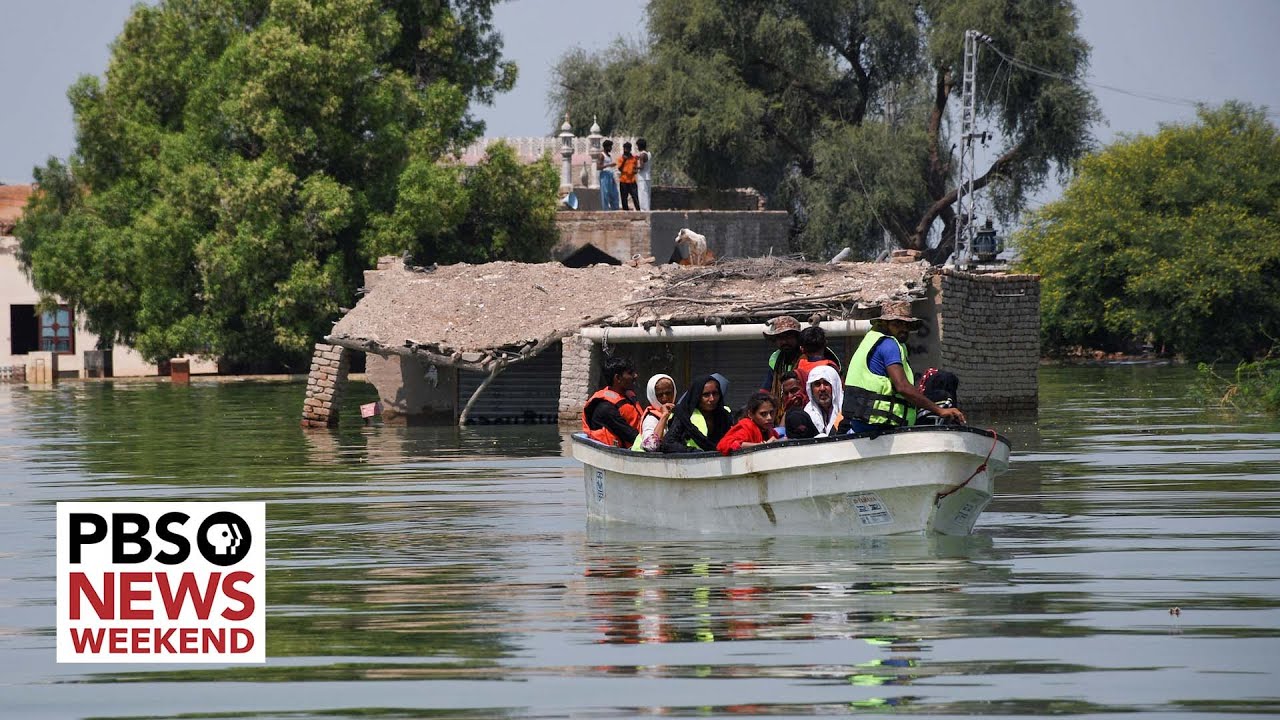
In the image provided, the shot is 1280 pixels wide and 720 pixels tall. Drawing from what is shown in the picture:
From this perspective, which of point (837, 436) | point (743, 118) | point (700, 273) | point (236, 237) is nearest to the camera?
point (837, 436)

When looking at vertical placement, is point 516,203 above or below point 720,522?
above

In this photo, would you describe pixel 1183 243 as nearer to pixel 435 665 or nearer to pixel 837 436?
pixel 837 436

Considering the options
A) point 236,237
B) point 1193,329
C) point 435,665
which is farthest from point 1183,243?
point 435,665

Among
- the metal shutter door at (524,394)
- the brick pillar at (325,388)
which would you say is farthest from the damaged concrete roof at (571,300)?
the metal shutter door at (524,394)

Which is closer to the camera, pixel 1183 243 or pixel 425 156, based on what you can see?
pixel 425 156

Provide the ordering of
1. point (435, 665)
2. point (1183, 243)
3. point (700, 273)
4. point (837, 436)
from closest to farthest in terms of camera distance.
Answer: point (435, 665) < point (837, 436) < point (700, 273) < point (1183, 243)

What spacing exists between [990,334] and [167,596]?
22.0 meters

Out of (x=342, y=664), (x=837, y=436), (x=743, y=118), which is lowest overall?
(x=342, y=664)

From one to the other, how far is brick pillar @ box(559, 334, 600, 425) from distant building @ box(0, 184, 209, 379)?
2377 cm

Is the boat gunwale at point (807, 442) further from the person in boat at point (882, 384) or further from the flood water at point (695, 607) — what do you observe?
the flood water at point (695, 607)

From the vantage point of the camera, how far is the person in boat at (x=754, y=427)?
14.0 meters

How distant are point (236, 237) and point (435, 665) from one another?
115ft

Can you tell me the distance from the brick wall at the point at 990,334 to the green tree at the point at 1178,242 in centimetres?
1775

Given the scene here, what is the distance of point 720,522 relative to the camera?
14234 mm
